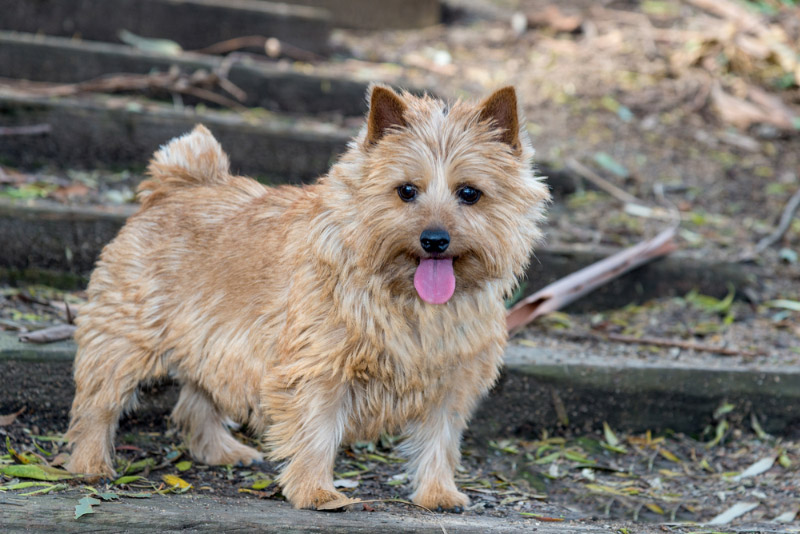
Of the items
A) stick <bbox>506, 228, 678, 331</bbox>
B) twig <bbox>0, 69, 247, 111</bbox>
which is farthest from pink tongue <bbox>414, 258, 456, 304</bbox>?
twig <bbox>0, 69, 247, 111</bbox>

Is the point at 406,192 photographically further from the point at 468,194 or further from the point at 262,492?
the point at 262,492

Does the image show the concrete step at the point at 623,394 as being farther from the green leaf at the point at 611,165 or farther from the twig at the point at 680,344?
the green leaf at the point at 611,165

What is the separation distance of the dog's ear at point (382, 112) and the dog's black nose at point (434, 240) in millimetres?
487

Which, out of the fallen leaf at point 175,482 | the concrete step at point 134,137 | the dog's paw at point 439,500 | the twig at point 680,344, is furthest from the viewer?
the concrete step at point 134,137

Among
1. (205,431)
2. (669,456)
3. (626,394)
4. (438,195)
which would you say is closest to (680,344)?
(626,394)

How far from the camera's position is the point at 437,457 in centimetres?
375

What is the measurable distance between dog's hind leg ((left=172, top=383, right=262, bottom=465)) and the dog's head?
145 centimetres

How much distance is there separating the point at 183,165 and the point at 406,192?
1458mm

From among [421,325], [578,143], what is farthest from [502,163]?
[578,143]

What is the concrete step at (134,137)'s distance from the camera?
5.87 m

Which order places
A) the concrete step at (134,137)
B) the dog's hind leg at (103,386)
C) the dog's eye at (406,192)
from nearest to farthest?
the dog's eye at (406,192) < the dog's hind leg at (103,386) < the concrete step at (134,137)

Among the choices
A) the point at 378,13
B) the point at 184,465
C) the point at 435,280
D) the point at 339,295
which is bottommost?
the point at 184,465

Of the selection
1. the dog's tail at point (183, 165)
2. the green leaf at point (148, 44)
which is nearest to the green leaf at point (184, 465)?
the dog's tail at point (183, 165)

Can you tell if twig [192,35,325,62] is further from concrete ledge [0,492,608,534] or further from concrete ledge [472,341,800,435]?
concrete ledge [0,492,608,534]
